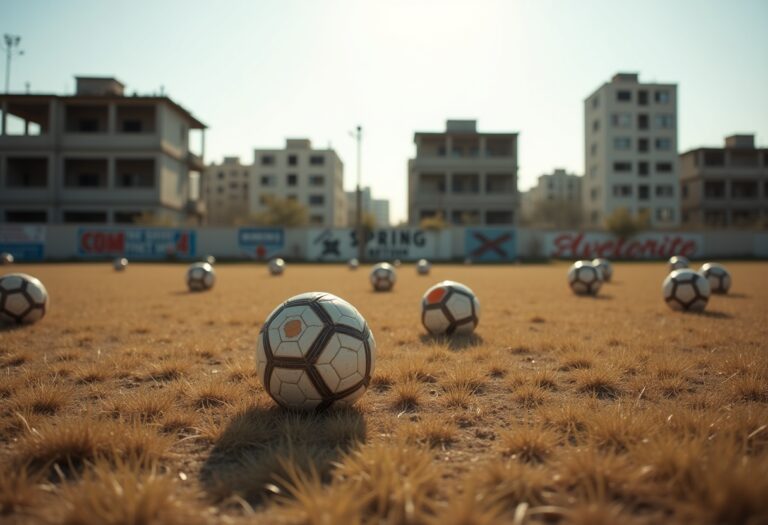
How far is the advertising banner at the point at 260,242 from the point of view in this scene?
4203cm

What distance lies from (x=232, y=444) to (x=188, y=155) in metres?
58.8

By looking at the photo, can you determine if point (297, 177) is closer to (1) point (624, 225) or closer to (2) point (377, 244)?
(2) point (377, 244)

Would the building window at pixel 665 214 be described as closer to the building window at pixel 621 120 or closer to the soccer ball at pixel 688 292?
the building window at pixel 621 120

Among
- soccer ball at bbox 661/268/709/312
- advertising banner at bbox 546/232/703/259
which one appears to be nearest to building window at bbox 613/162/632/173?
advertising banner at bbox 546/232/703/259

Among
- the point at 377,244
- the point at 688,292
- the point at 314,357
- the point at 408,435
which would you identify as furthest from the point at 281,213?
the point at 408,435

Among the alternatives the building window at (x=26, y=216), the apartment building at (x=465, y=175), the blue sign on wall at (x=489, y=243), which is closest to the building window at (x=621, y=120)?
the apartment building at (x=465, y=175)

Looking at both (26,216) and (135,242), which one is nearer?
(135,242)

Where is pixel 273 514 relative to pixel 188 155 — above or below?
below

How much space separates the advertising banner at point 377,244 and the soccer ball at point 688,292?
1286 inches

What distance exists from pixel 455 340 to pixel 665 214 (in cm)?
7282

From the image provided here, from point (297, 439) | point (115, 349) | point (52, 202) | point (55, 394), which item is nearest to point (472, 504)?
point (297, 439)

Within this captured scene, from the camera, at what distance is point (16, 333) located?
23.7ft

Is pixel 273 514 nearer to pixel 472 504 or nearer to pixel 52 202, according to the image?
pixel 472 504

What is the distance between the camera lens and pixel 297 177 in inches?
3103
